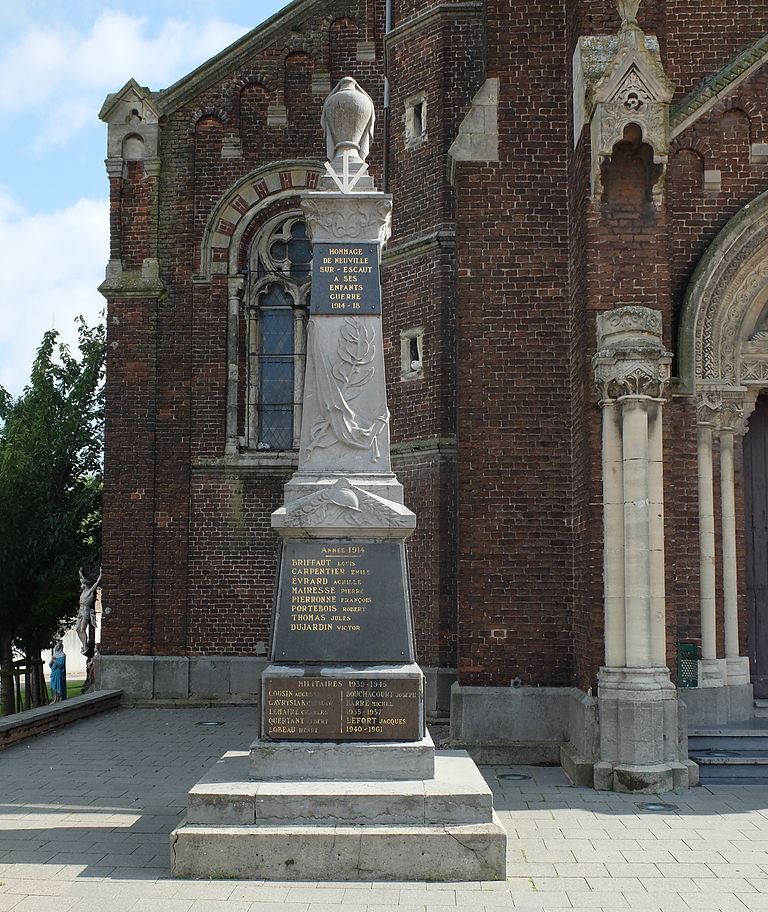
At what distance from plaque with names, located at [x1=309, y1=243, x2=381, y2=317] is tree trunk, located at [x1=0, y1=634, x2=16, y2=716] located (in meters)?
13.8

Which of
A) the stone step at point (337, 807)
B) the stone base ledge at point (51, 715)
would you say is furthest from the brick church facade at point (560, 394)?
the stone step at point (337, 807)

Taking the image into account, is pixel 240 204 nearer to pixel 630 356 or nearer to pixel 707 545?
pixel 630 356

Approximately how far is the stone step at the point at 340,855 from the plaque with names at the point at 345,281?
148 inches

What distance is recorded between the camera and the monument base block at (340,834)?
6672mm

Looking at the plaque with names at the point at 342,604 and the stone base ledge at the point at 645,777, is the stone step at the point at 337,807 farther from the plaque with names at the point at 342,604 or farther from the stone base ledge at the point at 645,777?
the stone base ledge at the point at 645,777

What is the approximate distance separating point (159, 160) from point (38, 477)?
254 inches

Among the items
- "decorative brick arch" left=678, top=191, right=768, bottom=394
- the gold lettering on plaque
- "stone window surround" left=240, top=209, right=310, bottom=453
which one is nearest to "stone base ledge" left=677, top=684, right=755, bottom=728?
"decorative brick arch" left=678, top=191, right=768, bottom=394

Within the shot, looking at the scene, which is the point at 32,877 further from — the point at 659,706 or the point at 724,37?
the point at 724,37

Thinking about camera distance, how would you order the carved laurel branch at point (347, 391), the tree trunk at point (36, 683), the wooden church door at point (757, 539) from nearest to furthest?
the carved laurel branch at point (347, 391) → the wooden church door at point (757, 539) → the tree trunk at point (36, 683)

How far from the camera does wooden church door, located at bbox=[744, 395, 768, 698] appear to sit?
11883 mm

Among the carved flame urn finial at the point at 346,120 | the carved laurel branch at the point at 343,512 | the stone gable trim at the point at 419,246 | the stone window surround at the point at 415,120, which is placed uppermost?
the stone window surround at the point at 415,120

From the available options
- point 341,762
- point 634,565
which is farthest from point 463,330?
point 341,762

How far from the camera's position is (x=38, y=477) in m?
19.9

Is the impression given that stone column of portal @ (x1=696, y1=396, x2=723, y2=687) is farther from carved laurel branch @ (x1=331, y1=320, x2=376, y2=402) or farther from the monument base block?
the monument base block
